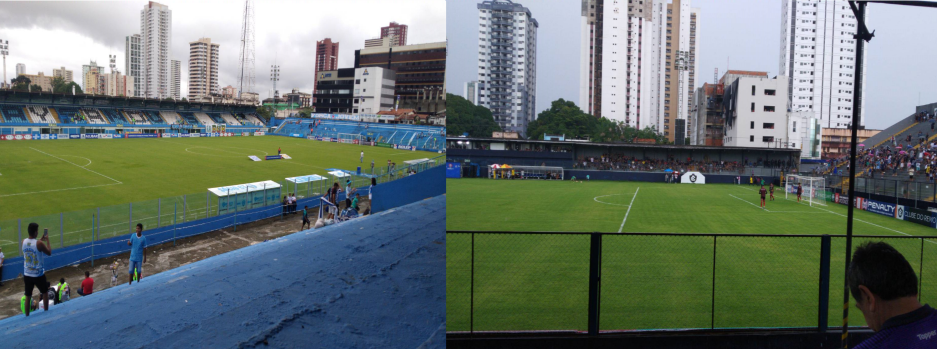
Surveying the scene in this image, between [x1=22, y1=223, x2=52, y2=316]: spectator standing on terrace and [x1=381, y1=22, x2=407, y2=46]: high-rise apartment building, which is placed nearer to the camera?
[x1=22, y1=223, x2=52, y2=316]: spectator standing on terrace

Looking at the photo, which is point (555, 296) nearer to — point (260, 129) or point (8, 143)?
point (260, 129)

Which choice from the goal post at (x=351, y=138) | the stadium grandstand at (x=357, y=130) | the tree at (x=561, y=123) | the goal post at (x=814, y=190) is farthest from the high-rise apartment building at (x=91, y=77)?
the tree at (x=561, y=123)

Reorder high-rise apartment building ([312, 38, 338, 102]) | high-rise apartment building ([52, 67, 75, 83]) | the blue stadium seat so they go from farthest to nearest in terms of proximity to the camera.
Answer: high-rise apartment building ([312, 38, 338, 102]) → high-rise apartment building ([52, 67, 75, 83]) → the blue stadium seat

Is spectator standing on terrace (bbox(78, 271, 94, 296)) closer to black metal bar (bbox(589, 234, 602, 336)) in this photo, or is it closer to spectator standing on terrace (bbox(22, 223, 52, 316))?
spectator standing on terrace (bbox(22, 223, 52, 316))

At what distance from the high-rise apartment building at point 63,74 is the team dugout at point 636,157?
1102 inches

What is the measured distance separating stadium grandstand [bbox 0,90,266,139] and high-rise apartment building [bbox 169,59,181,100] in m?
0.13

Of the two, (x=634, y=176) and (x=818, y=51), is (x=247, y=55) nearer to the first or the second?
(x=634, y=176)

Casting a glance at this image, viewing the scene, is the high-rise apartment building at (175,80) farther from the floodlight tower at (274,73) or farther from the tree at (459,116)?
the tree at (459,116)

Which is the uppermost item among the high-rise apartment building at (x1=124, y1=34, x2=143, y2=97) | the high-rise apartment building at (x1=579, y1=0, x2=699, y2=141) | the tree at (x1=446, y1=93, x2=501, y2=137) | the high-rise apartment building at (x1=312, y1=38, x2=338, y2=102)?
the high-rise apartment building at (x1=579, y1=0, x2=699, y2=141)

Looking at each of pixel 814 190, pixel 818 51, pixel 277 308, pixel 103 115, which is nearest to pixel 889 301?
pixel 277 308

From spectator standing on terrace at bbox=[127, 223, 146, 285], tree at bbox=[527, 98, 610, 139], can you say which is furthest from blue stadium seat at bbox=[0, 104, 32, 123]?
tree at bbox=[527, 98, 610, 139]

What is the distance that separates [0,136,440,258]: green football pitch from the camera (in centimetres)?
381

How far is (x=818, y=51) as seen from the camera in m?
81.1

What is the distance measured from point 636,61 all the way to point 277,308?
87.1 m
